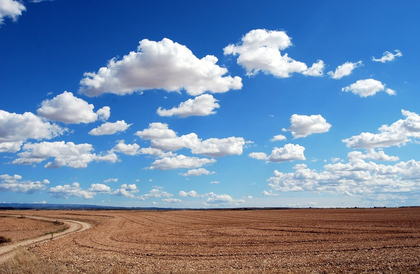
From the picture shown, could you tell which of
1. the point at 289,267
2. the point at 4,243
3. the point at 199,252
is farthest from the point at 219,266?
the point at 4,243

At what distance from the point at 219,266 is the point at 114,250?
1091cm

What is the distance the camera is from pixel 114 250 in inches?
1034

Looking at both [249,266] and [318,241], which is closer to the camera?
[249,266]

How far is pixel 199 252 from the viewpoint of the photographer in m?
24.0

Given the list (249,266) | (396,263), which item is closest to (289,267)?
(249,266)

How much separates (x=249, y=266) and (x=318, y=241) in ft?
36.8

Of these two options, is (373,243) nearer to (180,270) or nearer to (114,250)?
(180,270)

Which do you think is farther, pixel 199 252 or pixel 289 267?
pixel 199 252

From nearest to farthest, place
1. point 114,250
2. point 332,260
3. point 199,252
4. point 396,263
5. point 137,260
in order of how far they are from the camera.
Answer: point 396,263 < point 332,260 < point 137,260 < point 199,252 < point 114,250

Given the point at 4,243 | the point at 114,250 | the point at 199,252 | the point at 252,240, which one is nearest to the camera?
the point at 199,252

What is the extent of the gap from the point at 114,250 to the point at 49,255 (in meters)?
4.45

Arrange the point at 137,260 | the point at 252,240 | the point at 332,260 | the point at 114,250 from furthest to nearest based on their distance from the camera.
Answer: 1. the point at 252,240
2. the point at 114,250
3. the point at 137,260
4. the point at 332,260

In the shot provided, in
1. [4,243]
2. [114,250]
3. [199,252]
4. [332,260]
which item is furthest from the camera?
[4,243]

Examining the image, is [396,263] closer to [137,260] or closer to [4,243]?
[137,260]
